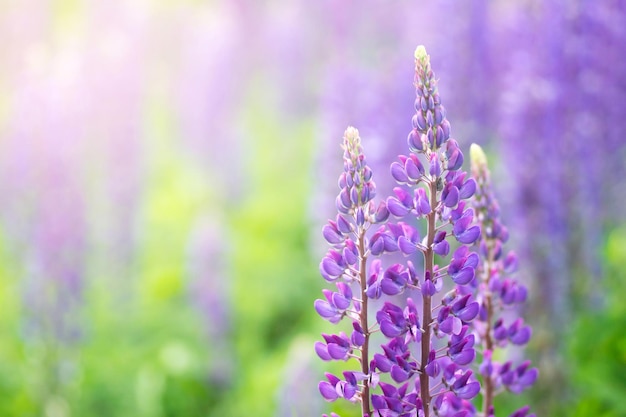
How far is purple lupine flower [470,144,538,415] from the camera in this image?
5.75ft

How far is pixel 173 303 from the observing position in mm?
5988

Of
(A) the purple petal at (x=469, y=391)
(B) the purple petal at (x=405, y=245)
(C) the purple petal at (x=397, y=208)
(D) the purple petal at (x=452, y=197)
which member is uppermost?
(D) the purple petal at (x=452, y=197)

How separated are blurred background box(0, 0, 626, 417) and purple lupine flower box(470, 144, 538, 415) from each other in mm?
1120

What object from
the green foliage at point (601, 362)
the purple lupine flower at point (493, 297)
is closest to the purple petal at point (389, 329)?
the purple lupine flower at point (493, 297)

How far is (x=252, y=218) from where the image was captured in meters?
7.03

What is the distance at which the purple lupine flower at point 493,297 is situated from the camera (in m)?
1.75

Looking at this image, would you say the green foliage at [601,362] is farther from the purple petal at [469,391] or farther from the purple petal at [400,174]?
the purple petal at [400,174]

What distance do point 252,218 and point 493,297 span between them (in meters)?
5.28

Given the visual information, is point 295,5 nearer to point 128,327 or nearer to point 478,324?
point 128,327

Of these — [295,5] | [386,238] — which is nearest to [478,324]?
[386,238]

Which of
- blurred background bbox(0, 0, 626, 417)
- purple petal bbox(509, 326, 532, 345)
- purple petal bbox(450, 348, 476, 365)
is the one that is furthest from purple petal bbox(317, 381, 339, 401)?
blurred background bbox(0, 0, 626, 417)

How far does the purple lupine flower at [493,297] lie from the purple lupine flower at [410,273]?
284 millimetres

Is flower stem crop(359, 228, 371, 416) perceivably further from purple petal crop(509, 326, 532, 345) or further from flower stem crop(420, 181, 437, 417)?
purple petal crop(509, 326, 532, 345)

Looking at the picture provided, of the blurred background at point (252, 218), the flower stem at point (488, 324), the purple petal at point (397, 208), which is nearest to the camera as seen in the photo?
the purple petal at point (397, 208)
